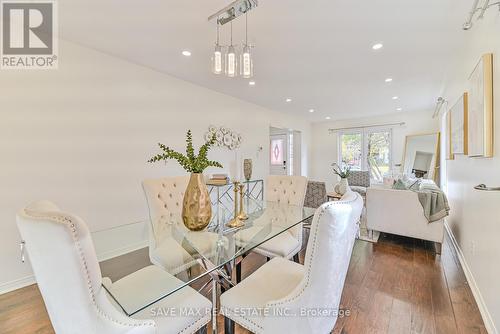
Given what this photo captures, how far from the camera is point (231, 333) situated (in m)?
1.20

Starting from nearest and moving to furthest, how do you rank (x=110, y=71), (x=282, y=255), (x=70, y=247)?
1. (x=70, y=247)
2. (x=282, y=255)
3. (x=110, y=71)

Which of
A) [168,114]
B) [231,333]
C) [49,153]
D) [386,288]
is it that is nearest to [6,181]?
[49,153]

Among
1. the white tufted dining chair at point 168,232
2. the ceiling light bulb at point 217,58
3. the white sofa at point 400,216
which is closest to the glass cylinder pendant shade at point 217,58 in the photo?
the ceiling light bulb at point 217,58

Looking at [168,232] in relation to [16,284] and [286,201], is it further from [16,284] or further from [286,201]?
[16,284]

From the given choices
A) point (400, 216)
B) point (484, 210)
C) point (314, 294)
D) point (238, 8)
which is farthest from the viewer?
point (400, 216)

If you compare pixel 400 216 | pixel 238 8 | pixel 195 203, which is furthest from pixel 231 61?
pixel 400 216

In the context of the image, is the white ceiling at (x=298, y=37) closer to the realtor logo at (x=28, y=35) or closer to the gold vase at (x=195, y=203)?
the realtor logo at (x=28, y=35)

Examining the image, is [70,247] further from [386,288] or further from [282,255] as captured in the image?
[386,288]

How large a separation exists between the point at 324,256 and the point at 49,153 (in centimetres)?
274

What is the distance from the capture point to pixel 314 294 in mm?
930

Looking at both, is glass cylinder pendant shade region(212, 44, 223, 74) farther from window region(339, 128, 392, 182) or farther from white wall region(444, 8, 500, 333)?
window region(339, 128, 392, 182)

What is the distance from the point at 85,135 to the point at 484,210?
387 cm

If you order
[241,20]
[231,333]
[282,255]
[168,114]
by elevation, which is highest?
[241,20]

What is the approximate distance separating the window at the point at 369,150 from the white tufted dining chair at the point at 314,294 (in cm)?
598
